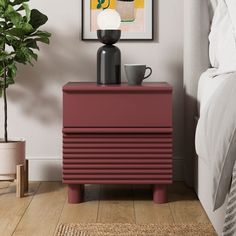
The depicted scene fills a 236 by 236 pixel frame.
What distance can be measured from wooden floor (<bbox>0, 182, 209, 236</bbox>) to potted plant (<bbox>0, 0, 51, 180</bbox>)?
0.65 ft

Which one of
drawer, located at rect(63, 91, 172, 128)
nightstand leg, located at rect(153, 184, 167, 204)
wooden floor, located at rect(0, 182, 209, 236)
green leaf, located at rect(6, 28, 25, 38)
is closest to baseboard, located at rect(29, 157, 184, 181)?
wooden floor, located at rect(0, 182, 209, 236)

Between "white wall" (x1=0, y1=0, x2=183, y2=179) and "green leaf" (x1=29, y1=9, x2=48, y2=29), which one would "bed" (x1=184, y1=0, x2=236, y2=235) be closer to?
"white wall" (x1=0, y1=0, x2=183, y2=179)

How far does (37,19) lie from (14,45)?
0.18 metres

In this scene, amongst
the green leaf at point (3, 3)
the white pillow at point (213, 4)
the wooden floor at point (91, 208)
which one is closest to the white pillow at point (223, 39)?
the white pillow at point (213, 4)

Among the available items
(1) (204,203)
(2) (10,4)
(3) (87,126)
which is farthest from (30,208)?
(2) (10,4)

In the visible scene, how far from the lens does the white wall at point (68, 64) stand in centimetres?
381

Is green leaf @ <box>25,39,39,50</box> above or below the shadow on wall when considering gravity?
above

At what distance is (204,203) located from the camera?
3.06m

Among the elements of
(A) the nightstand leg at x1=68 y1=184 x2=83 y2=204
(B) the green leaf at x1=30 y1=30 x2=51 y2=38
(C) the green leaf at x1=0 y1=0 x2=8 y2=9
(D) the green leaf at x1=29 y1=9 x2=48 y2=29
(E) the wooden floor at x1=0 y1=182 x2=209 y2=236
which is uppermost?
(C) the green leaf at x1=0 y1=0 x2=8 y2=9

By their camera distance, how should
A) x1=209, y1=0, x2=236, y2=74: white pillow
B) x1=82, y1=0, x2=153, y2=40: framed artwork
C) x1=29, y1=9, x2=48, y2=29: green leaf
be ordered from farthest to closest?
x1=82, y1=0, x2=153, y2=40: framed artwork, x1=29, y1=9, x2=48, y2=29: green leaf, x1=209, y1=0, x2=236, y2=74: white pillow

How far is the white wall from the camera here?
3.81 metres

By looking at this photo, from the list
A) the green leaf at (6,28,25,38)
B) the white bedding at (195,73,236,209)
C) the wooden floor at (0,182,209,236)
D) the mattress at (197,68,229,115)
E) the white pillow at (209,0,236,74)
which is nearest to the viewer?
the white bedding at (195,73,236,209)

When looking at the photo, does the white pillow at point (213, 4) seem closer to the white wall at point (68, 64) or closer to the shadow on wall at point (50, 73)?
the white wall at point (68, 64)

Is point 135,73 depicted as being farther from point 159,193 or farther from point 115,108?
point 159,193
